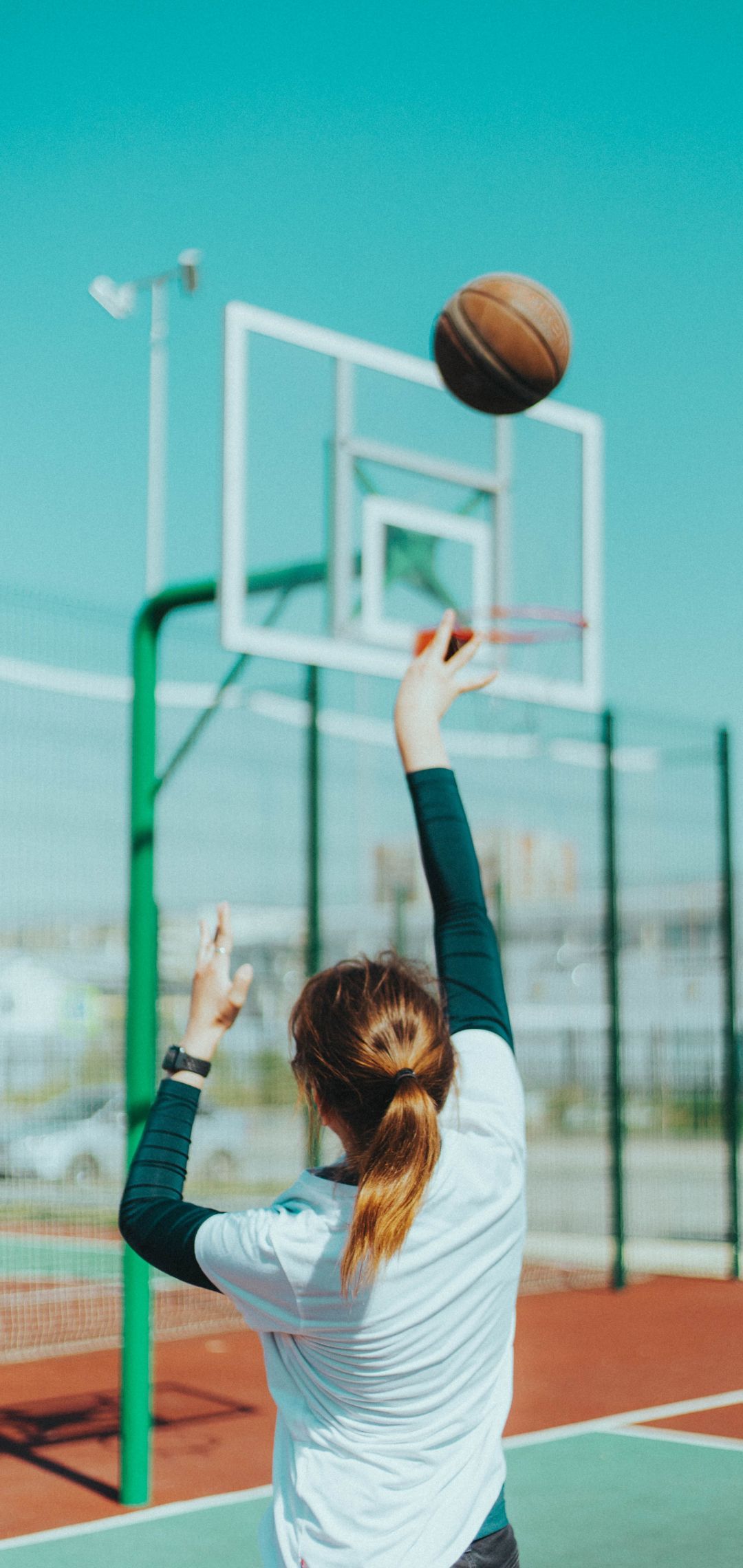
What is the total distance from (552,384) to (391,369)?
185 centimetres

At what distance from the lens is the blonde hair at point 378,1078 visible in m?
1.57

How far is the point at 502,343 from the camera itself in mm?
4539

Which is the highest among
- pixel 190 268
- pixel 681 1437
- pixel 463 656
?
pixel 190 268

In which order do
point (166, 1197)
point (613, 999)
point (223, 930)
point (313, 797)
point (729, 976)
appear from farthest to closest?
point (729, 976) < point (613, 999) < point (313, 797) < point (223, 930) < point (166, 1197)

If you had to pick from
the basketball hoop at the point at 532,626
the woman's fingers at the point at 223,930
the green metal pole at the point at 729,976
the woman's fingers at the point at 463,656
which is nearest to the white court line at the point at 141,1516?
the basketball hoop at the point at 532,626

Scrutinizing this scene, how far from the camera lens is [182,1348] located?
8062 millimetres

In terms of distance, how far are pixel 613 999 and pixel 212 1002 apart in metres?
8.49

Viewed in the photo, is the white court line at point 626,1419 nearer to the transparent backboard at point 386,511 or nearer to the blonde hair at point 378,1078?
the transparent backboard at point 386,511

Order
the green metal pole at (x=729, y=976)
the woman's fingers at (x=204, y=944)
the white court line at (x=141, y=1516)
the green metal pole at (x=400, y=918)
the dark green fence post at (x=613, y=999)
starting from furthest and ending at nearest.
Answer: the green metal pole at (x=400, y=918)
the green metal pole at (x=729, y=976)
the dark green fence post at (x=613, y=999)
the white court line at (x=141, y=1516)
the woman's fingers at (x=204, y=944)

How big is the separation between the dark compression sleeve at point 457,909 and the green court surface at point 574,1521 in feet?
9.81

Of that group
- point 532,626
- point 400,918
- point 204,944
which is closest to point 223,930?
point 204,944

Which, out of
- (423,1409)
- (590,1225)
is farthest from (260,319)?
(590,1225)

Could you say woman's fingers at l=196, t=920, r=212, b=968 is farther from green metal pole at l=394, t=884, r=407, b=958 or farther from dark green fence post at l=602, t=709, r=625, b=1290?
green metal pole at l=394, t=884, r=407, b=958

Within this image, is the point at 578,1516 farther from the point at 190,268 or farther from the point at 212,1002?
the point at 190,268
